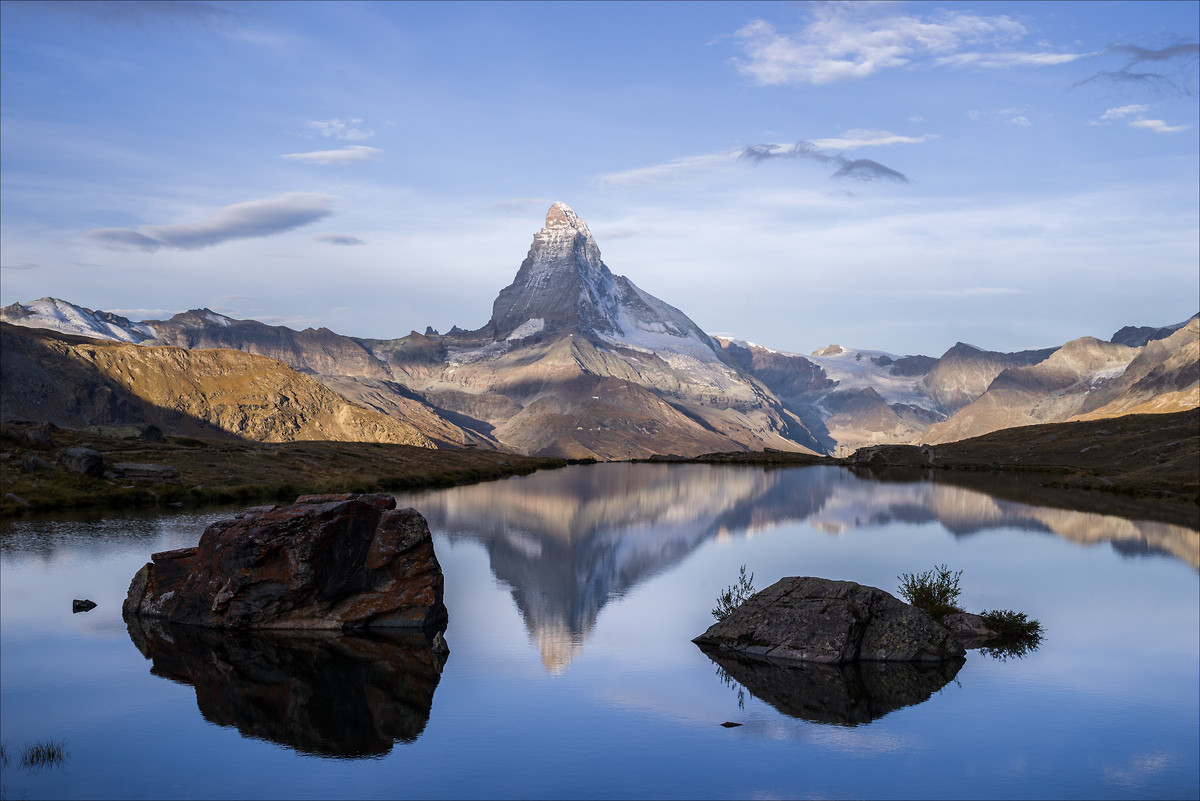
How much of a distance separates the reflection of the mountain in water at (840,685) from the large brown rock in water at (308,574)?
11.9 meters

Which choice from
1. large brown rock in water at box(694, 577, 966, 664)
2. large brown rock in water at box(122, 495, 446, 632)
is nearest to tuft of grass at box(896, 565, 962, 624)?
large brown rock in water at box(694, 577, 966, 664)

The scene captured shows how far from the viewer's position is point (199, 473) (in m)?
91.6

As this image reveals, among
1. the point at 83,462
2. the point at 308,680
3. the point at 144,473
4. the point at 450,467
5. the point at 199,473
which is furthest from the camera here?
the point at 450,467

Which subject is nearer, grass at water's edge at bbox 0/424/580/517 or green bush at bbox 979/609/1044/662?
green bush at bbox 979/609/1044/662

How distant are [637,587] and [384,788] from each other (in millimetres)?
26582

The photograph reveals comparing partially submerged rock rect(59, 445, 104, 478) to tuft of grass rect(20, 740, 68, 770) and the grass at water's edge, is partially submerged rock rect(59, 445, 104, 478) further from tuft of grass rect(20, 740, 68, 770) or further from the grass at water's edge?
tuft of grass rect(20, 740, 68, 770)

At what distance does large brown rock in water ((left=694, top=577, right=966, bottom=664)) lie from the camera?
29703mm

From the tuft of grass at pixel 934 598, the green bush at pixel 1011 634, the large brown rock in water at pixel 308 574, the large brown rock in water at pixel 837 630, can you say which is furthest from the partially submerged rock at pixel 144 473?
the green bush at pixel 1011 634

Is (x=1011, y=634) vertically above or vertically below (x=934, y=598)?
below

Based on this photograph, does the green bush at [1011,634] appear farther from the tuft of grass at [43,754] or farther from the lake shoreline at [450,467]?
the lake shoreline at [450,467]

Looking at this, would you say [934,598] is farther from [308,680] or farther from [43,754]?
[43,754]

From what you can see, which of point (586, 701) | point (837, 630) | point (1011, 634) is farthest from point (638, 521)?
point (586, 701)

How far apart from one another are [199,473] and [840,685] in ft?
257

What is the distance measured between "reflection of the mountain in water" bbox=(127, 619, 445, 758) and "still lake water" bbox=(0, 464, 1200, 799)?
0.10m
